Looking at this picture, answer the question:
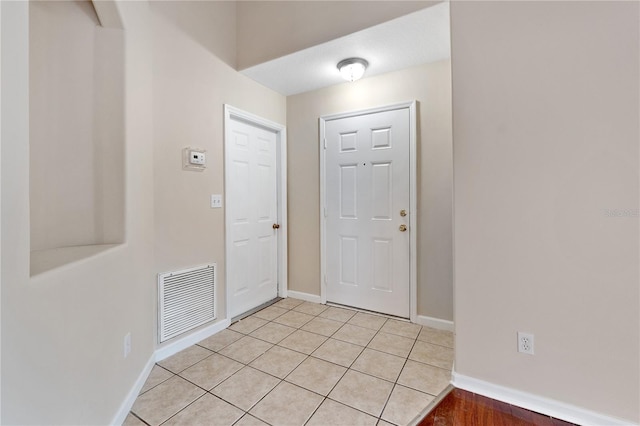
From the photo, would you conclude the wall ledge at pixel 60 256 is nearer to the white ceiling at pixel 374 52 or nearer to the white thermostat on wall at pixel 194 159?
the white thermostat on wall at pixel 194 159

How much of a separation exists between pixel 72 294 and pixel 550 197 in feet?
7.73

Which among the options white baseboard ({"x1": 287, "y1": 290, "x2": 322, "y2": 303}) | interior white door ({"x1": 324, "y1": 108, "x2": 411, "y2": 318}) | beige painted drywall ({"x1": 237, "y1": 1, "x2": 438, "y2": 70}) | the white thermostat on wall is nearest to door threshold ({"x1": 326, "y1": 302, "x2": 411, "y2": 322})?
Result: interior white door ({"x1": 324, "y1": 108, "x2": 411, "y2": 318})

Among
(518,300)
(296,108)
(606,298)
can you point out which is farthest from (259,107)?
(606,298)

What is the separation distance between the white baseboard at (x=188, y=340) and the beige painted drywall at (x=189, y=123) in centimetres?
10

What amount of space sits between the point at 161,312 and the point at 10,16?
75.4 inches

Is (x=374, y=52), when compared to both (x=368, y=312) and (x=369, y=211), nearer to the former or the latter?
(x=369, y=211)

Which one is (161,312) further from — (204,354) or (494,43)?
(494,43)

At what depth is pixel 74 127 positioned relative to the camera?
5.24ft

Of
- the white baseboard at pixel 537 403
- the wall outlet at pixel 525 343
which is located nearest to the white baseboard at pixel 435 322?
the white baseboard at pixel 537 403

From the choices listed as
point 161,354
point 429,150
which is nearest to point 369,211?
point 429,150

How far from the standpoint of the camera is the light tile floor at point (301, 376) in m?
1.57

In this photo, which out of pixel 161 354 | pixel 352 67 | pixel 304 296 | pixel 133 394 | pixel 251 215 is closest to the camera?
pixel 133 394

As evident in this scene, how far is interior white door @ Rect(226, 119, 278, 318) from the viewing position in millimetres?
2819

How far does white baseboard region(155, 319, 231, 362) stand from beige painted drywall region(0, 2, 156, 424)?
0.15 m
